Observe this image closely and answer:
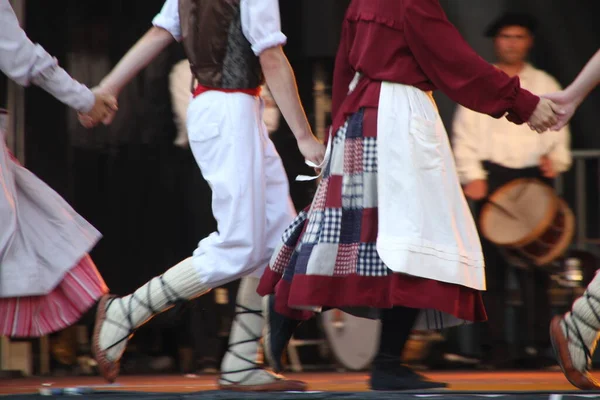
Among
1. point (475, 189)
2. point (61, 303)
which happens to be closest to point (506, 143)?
point (475, 189)

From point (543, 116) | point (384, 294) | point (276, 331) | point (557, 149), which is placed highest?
point (543, 116)

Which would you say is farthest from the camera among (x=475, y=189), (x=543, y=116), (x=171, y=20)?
(x=475, y=189)

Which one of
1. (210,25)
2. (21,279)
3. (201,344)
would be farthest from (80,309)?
(201,344)

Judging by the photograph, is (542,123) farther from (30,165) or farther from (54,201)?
(30,165)

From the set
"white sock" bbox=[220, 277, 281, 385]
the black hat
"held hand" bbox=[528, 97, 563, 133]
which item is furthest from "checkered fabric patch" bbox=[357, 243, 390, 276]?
the black hat

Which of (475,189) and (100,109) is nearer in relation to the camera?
(100,109)

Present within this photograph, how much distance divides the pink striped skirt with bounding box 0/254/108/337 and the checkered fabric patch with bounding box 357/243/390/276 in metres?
1.23

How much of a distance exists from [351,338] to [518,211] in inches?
46.4

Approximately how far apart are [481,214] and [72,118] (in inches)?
94.1

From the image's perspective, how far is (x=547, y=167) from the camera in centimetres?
708

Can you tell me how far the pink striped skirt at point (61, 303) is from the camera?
16.5 ft

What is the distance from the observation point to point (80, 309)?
516 centimetres

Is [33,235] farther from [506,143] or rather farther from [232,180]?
[506,143]

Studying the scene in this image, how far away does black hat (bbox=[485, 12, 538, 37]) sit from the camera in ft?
23.6
